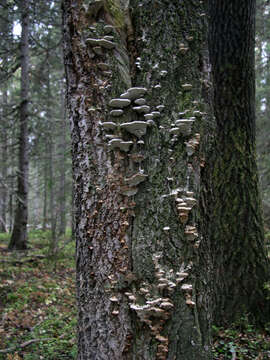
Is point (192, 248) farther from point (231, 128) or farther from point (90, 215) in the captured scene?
point (231, 128)

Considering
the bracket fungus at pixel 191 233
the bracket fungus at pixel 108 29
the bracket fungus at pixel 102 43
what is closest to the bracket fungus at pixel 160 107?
the bracket fungus at pixel 102 43

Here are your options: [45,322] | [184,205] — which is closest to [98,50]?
[184,205]

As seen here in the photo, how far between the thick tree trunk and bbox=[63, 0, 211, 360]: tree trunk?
2372 millimetres

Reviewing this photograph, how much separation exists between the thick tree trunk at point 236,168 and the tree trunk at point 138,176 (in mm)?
2372

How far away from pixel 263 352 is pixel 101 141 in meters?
3.42

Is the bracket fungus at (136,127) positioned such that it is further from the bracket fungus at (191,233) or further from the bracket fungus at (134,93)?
the bracket fungus at (191,233)

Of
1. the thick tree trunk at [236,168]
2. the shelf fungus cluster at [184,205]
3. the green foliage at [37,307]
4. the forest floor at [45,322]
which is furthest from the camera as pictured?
the thick tree trunk at [236,168]

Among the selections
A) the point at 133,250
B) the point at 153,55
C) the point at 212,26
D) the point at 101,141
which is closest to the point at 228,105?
the point at 212,26

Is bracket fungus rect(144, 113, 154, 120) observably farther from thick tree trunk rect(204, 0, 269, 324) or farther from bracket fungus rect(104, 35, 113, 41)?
thick tree trunk rect(204, 0, 269, 324)

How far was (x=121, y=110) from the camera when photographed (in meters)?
1.96

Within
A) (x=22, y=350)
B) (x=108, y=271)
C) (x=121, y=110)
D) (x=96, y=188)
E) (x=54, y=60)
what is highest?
(x=54, y=60)

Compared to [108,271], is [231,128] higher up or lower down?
higher up

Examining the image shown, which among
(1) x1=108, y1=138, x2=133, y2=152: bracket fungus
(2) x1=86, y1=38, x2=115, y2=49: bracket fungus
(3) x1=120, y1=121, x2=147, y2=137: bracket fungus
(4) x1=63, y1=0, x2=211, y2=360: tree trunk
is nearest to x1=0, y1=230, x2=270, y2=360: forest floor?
(4) x1=63, y1=0, x2=211, y2=360: tree trunk

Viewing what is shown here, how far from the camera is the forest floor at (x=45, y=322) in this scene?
11.8ft
